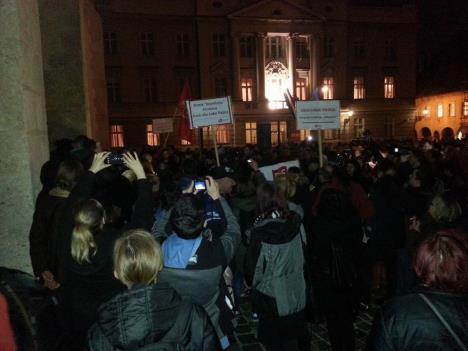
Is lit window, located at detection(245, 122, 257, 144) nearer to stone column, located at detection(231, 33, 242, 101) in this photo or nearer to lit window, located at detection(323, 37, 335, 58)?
stone column, located at detection(231, 33, 242, 101)

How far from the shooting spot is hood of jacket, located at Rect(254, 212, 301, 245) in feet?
12.7

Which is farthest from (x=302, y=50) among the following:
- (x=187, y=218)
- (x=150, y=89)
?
(x=187, y=218)

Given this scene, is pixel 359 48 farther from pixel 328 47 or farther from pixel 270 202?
pixel 270 202

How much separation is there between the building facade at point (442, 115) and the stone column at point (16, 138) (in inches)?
1491

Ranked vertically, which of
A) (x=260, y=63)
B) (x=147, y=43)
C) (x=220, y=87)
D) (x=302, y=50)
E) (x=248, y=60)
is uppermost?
(x=147, y=43)

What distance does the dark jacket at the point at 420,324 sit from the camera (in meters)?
1.91

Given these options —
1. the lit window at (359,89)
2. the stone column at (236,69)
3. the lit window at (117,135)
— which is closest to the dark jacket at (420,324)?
the stone column at (236,69)

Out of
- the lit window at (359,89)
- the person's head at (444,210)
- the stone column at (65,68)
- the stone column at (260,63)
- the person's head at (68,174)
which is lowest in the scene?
the person's head at (444,210)

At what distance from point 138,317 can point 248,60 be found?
3677cm

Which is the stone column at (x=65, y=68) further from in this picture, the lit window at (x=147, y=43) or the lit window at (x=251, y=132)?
the lit window at (x=251, y=132)

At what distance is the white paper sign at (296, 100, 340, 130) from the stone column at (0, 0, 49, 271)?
→ 5.40 meters

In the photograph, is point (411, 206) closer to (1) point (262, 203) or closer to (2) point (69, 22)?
(1) point (262, 203)

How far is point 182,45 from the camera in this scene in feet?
119

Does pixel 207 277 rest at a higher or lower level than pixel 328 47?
lower
